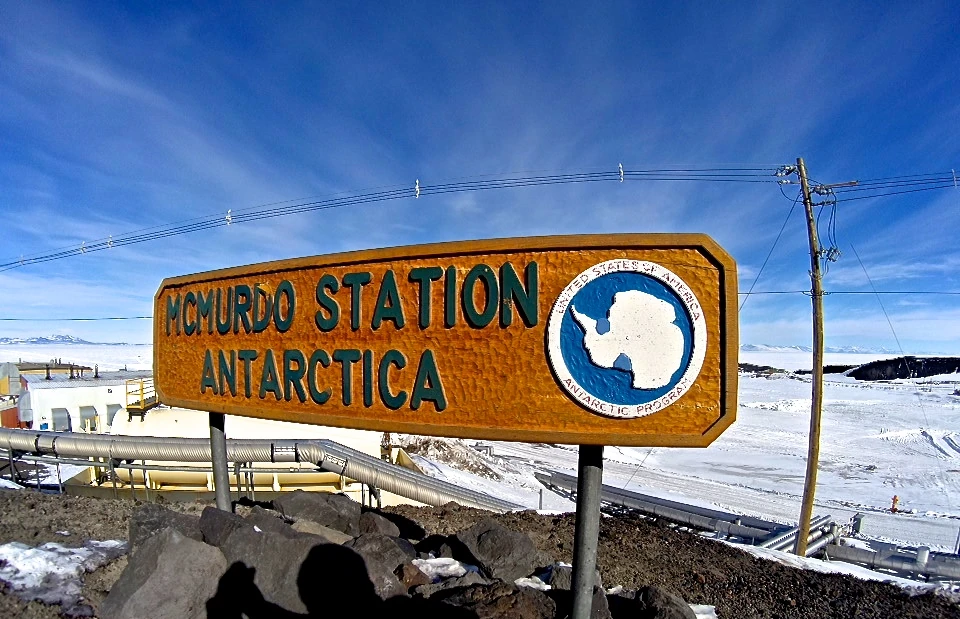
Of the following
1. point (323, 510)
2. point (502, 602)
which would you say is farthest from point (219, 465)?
Result: point (502, 602)

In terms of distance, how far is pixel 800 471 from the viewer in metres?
24.5

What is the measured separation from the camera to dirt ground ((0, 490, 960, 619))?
467 centimetres

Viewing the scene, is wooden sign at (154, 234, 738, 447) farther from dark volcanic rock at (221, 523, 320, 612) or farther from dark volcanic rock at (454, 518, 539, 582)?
dark volcanic rock at (454, 518, 539, 582)

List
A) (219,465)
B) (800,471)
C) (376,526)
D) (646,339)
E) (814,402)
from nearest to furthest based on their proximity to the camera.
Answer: (646,339), (219,465), (376,526), (814,402), (800,471)

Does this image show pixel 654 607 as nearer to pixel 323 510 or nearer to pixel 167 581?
pixel 323 510

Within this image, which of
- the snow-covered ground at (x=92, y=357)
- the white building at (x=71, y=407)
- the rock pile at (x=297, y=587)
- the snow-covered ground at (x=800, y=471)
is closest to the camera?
the rock pile at (x=297, y=587)

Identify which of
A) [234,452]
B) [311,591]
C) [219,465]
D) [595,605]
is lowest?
[234,452]

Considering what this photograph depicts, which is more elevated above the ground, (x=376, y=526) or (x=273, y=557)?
(x=273, y=557)

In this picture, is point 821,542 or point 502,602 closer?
point 502,602

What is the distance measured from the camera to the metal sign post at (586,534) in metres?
2.99

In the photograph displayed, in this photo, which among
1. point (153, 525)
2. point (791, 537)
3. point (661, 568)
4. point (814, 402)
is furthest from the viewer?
point (791, 537)

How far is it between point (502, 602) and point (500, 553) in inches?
63.3

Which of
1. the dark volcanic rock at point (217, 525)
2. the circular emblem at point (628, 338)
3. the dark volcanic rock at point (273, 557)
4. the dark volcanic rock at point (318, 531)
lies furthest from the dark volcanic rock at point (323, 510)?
the circular emblem at point (628, 338)

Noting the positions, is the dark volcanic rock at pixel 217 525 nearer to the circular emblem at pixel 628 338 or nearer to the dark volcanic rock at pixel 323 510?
the dark volcanic rock at pixel 323 510
